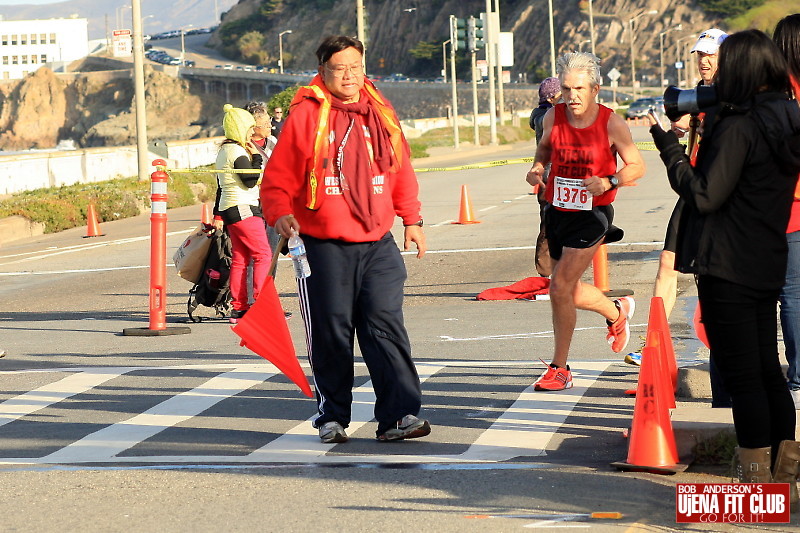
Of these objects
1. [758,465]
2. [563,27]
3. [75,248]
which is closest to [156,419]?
[758,465]

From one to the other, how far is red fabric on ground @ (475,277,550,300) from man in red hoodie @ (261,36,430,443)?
671 centimetres

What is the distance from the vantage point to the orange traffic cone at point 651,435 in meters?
5.91

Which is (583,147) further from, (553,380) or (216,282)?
(216,282)

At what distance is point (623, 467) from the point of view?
19.6ft

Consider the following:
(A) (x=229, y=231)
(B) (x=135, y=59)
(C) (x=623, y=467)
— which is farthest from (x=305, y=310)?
(B) (x=135, y=59)

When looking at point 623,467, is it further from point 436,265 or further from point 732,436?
point 436,265

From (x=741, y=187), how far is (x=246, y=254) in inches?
307

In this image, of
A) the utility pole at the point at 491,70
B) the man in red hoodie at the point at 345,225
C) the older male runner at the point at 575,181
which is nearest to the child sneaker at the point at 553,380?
the older male runner at the point at 575,181

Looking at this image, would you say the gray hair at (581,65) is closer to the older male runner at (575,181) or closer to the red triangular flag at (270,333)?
the older male runner at (575,181)

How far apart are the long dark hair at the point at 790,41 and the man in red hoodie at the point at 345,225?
1.91 meters

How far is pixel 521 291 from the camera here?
544 inches

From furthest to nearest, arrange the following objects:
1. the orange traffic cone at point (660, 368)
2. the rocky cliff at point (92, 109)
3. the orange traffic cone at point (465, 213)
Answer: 1. the rocky cliff at point (92, 109)
2. the orange traffic cone at point (465, 213)
3. the orange traffic cone at point (660, 368)

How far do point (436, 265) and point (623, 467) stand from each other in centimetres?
1140

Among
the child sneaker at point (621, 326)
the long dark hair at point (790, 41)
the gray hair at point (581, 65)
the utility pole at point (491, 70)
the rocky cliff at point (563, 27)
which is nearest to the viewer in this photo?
the long dark hair at point (790, 41)
